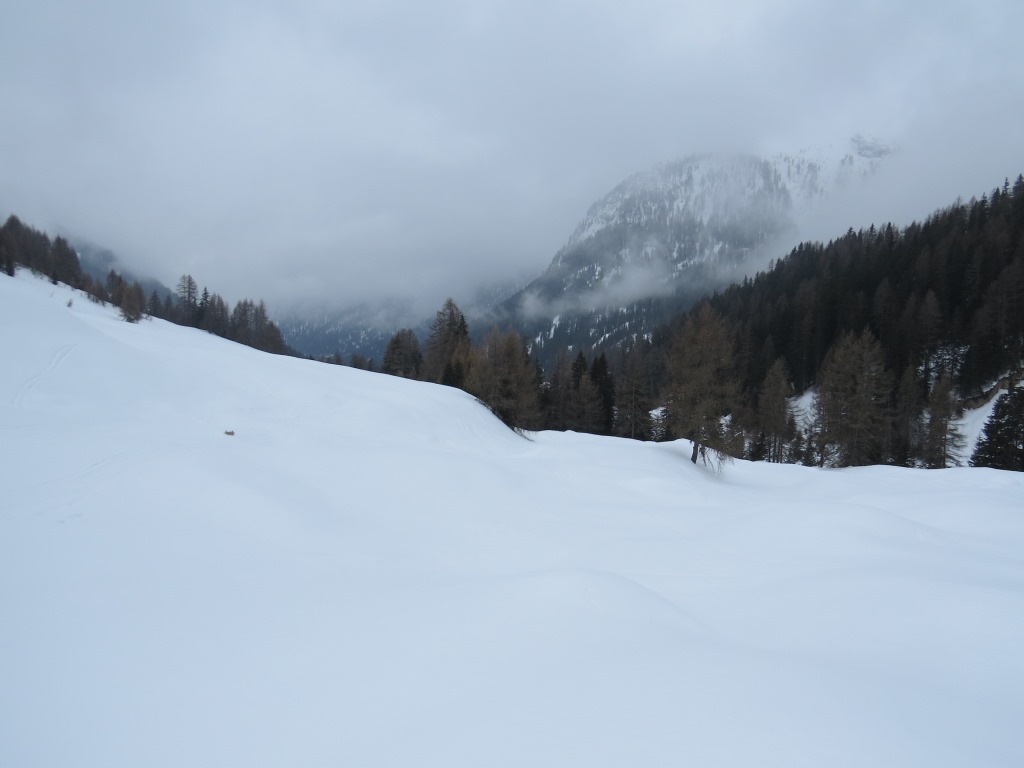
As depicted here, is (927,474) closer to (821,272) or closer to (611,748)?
(611,748)

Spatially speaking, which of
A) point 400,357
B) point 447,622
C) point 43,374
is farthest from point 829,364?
point 43,374

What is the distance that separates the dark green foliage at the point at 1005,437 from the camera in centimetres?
2889

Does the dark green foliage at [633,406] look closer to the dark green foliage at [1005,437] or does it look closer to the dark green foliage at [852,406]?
the dark green foliage at [852,406]

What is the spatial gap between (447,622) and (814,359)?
6969 centimetres

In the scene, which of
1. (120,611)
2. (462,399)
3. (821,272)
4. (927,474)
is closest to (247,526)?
(120,611)

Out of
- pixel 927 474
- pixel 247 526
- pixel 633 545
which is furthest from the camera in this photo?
pixel 927 474

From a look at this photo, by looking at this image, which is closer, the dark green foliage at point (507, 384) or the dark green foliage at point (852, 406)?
the dark green foliage at point (852, 406)

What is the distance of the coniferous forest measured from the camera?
2520cm

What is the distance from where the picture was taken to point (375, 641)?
158 inches

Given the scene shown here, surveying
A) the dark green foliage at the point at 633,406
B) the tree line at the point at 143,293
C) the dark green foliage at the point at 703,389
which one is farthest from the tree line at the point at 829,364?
the tree line at the point at 143,293

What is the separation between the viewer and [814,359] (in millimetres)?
59188

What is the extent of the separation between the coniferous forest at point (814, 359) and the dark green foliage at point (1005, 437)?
3.5 inches

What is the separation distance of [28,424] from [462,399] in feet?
63.3

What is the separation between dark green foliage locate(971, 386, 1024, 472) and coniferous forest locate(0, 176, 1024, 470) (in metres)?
0.09
